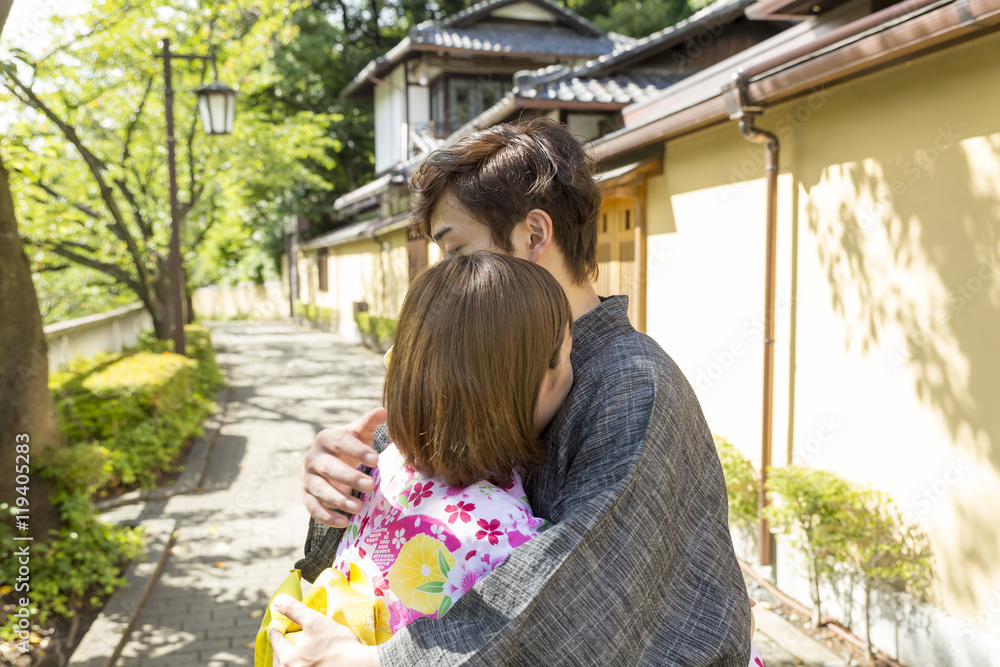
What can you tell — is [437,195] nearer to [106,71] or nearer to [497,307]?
[497,307]

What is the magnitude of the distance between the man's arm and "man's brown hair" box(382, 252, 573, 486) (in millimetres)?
128

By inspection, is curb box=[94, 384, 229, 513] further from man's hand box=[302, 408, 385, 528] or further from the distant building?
man's hand box=[302, 408, 385, 528]

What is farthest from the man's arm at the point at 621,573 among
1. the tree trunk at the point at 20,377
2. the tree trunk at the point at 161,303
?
the tree trunk at the point at 161,303

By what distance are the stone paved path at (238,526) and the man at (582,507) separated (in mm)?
3893

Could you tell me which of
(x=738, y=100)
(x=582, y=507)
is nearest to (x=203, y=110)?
(x=738, y=100)

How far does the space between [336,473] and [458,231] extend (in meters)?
0.54

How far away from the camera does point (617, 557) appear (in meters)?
1.19

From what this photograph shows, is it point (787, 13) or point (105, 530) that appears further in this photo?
point (787, 13)

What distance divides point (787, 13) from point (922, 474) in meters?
3.89

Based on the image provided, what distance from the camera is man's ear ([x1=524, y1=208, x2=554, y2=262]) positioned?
1.56 metres

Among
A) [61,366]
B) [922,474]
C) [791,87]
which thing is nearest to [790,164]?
[791,87]

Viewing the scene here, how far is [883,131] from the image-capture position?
4375mm

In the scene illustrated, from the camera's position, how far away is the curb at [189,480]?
7.51m

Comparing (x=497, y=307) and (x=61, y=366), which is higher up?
(x=497, y=307)
